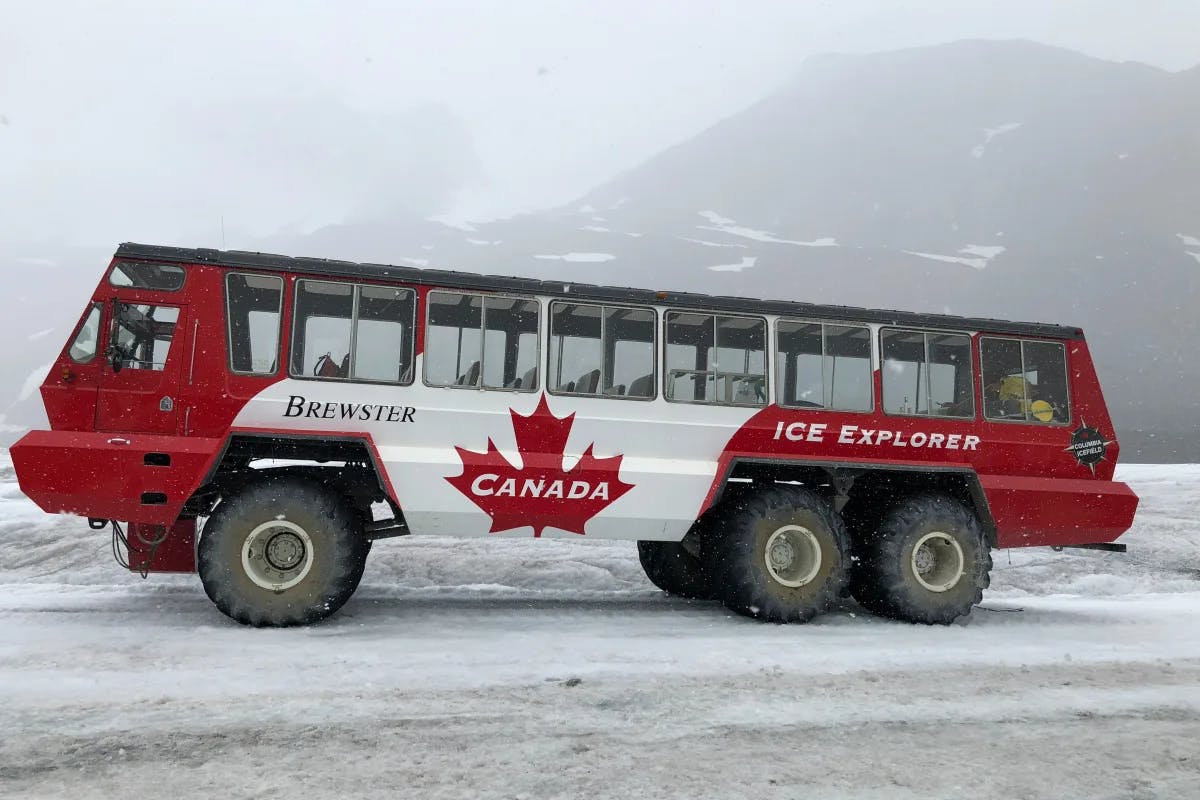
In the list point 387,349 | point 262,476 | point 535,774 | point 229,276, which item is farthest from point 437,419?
point 535,774

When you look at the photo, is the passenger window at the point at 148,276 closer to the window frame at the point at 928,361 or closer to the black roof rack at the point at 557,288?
the black roof rack at the point at 557,288

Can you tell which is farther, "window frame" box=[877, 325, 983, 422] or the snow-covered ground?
"window frame" box=[877, 325, 983, 422]

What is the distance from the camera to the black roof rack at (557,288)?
20.1 feet

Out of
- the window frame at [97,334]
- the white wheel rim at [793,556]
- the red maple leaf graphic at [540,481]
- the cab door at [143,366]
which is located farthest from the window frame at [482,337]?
the white wheel rim at [793,556]

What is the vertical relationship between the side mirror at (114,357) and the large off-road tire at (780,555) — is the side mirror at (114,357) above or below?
above

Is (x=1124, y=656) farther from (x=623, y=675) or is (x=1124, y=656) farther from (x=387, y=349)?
(x=387, y=349)

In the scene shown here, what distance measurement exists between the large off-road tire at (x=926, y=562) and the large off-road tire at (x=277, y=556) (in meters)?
4.70

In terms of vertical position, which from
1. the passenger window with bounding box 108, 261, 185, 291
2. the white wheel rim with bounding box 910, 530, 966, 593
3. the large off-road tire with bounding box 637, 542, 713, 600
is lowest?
the large off-road tire with bounding box 637, 542, 713, 600

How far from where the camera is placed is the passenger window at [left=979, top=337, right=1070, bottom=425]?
766 centimetres

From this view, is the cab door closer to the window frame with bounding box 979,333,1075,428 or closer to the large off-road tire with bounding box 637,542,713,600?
the large off-road tire with bounding box 637,542,713,600

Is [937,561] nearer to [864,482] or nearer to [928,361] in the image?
[864,482]

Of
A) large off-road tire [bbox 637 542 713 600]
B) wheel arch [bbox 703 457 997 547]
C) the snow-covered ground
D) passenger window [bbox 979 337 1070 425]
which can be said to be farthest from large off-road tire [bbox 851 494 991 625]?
large off-road tire [bbox 637 542 713 600]

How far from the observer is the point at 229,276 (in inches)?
243

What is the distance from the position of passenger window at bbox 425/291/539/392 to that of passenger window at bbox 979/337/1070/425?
14.7ft
